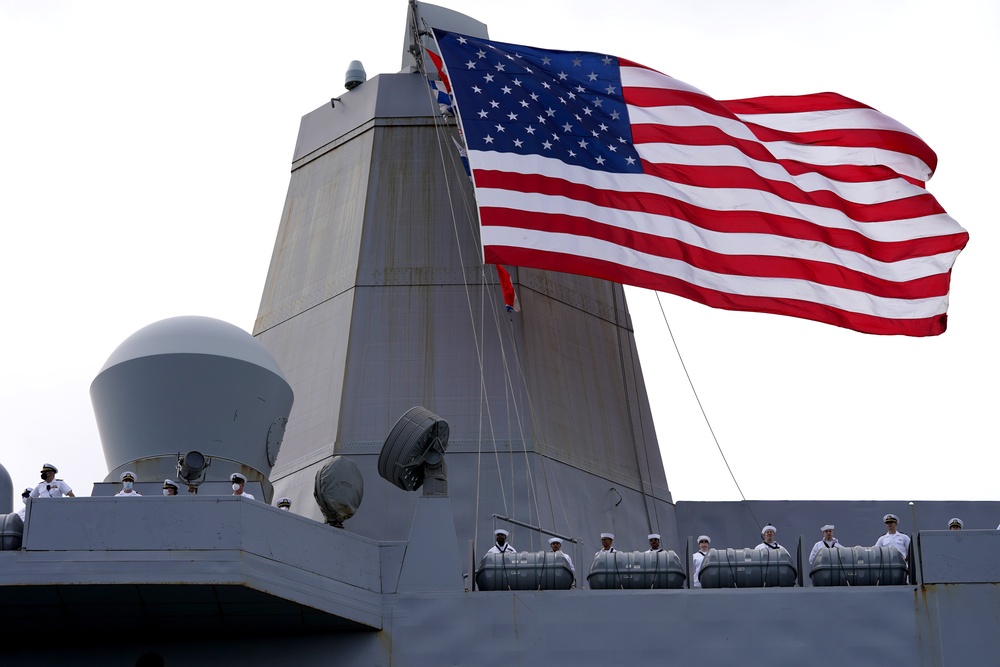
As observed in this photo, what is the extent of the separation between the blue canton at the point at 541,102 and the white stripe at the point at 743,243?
0.65 meters

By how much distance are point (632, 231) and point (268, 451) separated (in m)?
4.41

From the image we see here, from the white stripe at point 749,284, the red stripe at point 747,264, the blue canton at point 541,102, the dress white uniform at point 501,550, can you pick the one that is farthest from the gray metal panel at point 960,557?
the blue canton at point 541,102

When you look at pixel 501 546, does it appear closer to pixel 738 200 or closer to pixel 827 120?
pixel 738 200

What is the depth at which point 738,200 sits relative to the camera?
16094 millimetres

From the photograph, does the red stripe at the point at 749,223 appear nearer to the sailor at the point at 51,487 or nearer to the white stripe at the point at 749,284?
the white stripe at the point at 749,284

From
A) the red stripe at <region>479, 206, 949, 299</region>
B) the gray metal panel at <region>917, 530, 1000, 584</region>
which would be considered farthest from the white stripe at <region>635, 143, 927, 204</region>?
the gray metal panel at <region>917, 530, 1000, 584</region>

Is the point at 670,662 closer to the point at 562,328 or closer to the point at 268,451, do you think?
the point at 268,451

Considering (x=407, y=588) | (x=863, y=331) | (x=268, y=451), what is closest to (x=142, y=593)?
(x=407, y=588)

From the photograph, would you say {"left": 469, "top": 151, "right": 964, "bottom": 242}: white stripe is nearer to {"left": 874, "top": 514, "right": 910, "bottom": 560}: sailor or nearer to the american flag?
the american flag

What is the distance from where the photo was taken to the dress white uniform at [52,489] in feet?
43.2

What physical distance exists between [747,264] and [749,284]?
0.24m

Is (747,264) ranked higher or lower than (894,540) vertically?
higher

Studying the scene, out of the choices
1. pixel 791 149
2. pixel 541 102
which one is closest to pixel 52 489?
pixel 541 102

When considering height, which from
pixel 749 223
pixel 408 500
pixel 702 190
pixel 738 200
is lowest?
pixel 408 500
